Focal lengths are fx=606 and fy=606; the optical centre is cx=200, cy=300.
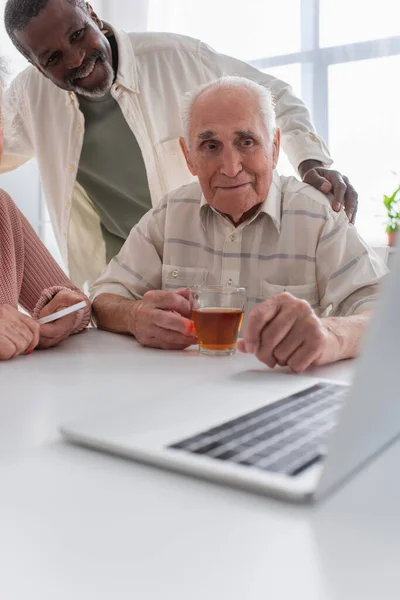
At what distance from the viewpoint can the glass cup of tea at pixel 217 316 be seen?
112 centimetres

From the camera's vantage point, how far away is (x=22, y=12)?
1926mm

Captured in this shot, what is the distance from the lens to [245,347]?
3.17 feet

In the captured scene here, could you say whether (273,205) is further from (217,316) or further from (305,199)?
(217,316)

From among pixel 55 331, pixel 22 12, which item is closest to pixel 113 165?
pixel 22 12

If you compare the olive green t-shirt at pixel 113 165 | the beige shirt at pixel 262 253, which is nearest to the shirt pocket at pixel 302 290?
the beige shirt at pixel 262 253

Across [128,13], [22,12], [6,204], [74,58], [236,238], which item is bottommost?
[236,238]

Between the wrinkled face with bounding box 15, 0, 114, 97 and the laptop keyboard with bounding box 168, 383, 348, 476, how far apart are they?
64.9 inches

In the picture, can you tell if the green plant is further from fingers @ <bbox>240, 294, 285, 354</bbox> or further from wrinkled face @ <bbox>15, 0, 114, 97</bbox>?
fingers @ <bbox>240, 294, 285, 354</bbox>

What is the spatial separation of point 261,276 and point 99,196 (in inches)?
43.5

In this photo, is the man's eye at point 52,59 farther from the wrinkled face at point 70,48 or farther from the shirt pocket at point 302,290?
the shirt pocket at point 302,290

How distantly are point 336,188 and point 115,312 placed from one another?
2.12 feet

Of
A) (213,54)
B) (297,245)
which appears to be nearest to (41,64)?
(213,54)

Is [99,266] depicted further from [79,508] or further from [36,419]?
[79,508]

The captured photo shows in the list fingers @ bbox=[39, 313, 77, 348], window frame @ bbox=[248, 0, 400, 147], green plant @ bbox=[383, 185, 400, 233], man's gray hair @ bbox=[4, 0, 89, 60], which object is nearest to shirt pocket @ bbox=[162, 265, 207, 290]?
fingers @ bbox=[39, 313, 77, 348]
